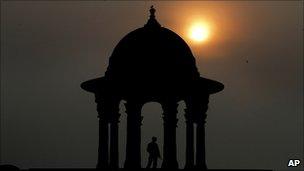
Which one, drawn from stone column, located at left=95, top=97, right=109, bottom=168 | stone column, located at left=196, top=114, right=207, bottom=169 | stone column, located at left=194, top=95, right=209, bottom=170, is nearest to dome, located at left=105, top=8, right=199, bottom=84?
stone column, located at left=194, top=95, right=209, bottom=170

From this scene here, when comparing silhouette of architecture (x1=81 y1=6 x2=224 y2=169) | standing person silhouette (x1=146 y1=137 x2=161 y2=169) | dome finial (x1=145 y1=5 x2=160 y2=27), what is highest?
dome finial (x1=145 y1=5 x2=160 y2=27)

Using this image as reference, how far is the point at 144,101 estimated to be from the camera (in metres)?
44.2

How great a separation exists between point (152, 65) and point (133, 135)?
320 cm

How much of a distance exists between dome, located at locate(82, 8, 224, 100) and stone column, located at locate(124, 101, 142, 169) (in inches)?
28.1

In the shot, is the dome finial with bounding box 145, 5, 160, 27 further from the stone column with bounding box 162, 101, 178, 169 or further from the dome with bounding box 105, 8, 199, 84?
the stone column with bounding box 162, 101, 178, 169

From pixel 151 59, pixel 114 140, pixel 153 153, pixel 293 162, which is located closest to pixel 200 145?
pixel 153 153

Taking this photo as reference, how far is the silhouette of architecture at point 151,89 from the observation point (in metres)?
42.8

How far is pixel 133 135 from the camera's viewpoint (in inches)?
1697

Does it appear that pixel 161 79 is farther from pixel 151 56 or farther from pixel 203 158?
pixel 203 158

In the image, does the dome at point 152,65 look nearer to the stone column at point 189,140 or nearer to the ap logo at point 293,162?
the stone column at point 189,140

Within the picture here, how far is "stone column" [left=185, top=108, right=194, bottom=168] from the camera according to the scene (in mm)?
43938

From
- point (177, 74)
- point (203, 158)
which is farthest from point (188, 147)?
point (177, 74)

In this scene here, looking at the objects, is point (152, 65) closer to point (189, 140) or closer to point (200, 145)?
point (189, 140)

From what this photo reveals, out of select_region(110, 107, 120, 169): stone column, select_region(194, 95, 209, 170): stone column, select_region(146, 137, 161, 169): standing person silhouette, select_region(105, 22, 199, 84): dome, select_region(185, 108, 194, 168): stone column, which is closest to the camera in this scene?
select_region(105, 22, 199, 84): dome
